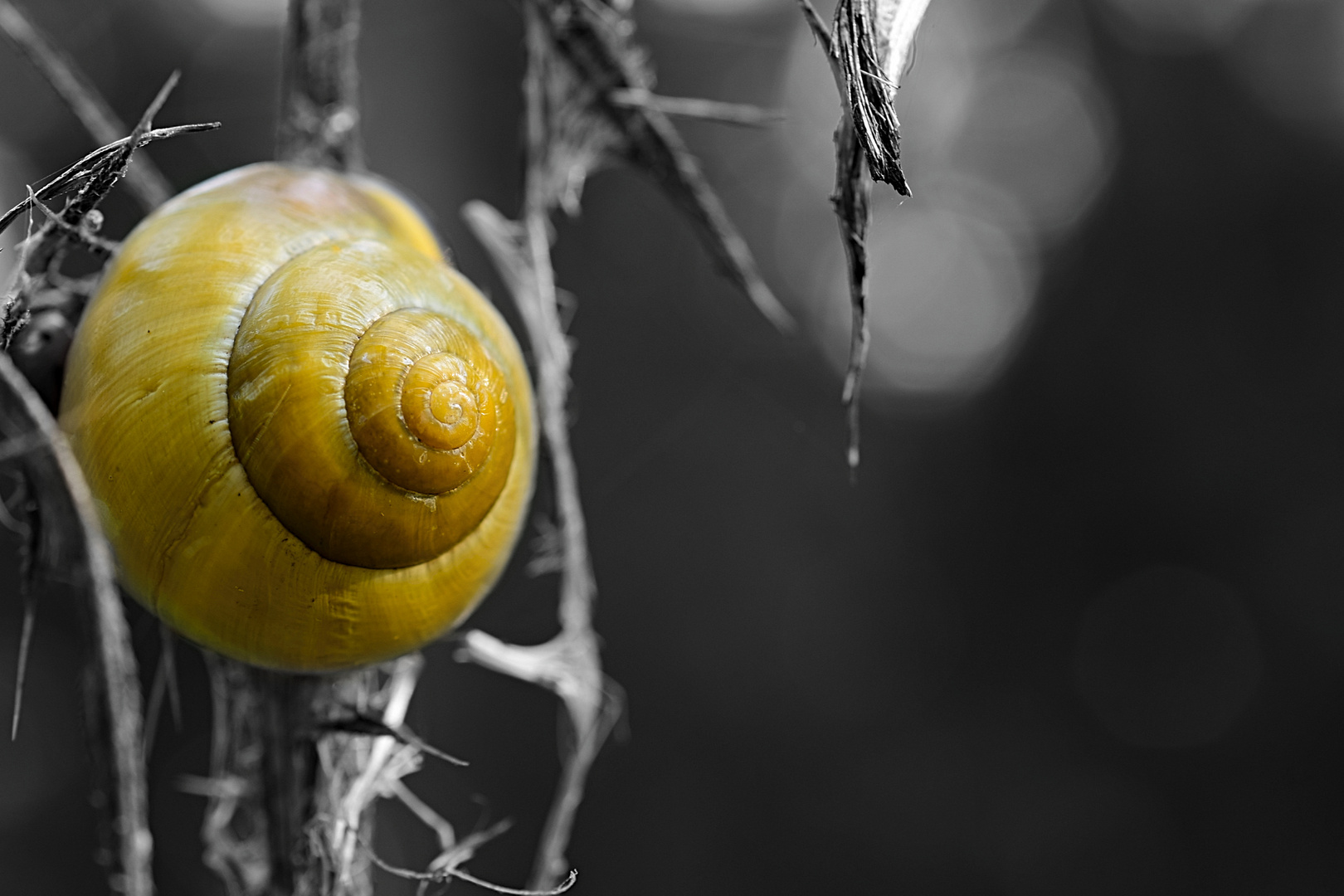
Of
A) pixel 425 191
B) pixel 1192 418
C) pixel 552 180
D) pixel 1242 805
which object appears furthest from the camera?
pixel 1192 418

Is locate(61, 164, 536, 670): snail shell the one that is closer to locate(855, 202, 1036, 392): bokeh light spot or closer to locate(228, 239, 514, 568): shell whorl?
locate(228, 239, 514, 568): shell whorl

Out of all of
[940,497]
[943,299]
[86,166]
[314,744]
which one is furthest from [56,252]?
[943,299]

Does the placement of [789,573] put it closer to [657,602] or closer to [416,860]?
[657,602]

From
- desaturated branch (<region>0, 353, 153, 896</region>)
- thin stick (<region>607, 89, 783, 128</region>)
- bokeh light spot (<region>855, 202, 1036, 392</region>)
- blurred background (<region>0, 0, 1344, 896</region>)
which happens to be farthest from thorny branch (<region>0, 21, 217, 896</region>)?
bokeh light spot (<region>855, 202, 1036, 392</region>)

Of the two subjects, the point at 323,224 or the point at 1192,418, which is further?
the point at 1192,418

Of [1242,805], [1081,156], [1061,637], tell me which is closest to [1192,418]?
[1061,637]

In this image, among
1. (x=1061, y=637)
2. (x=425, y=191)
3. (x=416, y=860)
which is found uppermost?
(x=425, y=191)

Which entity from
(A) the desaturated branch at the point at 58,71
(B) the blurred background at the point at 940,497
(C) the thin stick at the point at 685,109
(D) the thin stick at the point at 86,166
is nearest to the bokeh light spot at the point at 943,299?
(B) the blurred background at the point at 940,497
